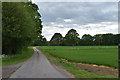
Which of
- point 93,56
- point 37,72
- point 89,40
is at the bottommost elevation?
point 93,56

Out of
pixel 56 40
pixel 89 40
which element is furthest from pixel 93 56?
pixel 56 40

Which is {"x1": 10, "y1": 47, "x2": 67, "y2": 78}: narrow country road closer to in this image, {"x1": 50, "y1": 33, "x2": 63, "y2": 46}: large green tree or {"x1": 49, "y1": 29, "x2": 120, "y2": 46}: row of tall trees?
{"x1": 49, "y1": 29, "x2": 120, "y2": 46}: row of tall trees

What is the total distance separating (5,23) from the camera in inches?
1227

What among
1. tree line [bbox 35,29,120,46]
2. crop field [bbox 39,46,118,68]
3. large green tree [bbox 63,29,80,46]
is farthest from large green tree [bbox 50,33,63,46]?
crop field [bbox 39,46,118,68]

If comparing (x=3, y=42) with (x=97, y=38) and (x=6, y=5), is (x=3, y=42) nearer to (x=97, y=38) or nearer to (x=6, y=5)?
(x=6, y=5)

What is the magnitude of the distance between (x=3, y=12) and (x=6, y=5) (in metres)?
1.44

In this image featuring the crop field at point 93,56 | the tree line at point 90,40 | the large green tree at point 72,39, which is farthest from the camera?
the large green tree at point 72,39

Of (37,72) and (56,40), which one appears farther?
(56,40)

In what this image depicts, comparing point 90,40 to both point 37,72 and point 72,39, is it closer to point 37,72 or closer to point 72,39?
point 72,39

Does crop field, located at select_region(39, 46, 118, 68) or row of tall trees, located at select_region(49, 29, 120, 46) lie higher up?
row of tall trees, located at select_region(49, 29, 120, 46)

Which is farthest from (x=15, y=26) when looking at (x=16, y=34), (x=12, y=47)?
(x=12, y=47)

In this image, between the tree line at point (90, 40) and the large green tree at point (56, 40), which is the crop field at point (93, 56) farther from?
the large green tree at point (56, 40)

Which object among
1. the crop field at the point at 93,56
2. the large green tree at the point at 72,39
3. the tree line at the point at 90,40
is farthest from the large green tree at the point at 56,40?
the crop field at the point at 93,56

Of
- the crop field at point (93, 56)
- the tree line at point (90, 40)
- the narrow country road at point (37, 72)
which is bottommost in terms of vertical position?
the crop field at point (93, 56)
